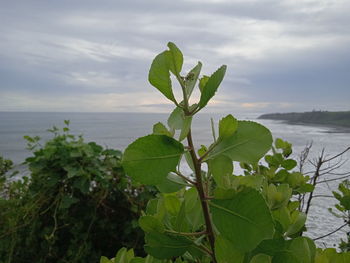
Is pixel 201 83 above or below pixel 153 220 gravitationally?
above

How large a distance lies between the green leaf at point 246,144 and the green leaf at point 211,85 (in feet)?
0.27

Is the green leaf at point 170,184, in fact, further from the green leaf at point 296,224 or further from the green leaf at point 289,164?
the green leaf at point 289,164

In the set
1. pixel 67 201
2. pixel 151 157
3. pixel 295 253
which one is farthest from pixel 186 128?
pixel 67 201

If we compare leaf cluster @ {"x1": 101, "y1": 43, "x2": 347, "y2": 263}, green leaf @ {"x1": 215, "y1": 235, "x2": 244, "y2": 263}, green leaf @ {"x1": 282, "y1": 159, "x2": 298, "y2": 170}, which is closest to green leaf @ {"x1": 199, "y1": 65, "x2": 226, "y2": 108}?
leaf cluster @ {"x1": 101, "y1": 43, "x2": 347, "y2": 263}

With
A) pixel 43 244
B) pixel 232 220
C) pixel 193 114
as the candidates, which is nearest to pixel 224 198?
pixel 232 220

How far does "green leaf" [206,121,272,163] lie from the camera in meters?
0.47

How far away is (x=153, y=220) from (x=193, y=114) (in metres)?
0.19

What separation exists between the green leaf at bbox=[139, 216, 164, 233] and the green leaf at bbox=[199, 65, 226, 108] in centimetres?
21

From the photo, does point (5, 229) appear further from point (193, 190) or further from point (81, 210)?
point (193, 190)

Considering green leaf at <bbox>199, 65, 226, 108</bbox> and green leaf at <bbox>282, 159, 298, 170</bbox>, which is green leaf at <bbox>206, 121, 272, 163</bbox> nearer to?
green leaf at <bbox>199, 65, 226, 108</bbox>

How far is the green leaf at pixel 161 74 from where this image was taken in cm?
45

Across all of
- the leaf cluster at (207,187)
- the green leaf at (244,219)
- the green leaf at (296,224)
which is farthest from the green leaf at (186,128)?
the green leaf at (296,224)

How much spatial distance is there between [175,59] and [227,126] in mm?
135

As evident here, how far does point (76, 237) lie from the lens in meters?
2.16
